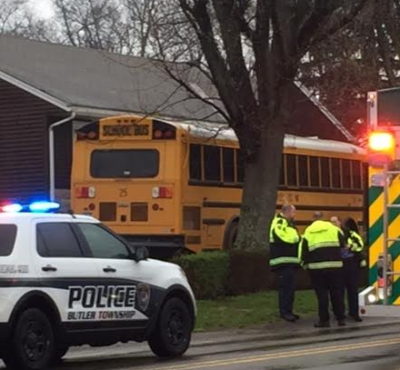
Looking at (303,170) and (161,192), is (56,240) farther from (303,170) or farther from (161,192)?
(303,170)

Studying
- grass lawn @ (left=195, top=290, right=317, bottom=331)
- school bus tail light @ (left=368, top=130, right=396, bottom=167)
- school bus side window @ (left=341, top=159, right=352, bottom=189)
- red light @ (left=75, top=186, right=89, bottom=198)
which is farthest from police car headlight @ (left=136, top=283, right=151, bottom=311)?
school bus side window @ (left=341, top=159, right=352, bottom=189)

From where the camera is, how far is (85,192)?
25.2 meters

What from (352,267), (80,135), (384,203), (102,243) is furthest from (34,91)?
(384,203)

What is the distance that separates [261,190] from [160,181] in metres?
2.20

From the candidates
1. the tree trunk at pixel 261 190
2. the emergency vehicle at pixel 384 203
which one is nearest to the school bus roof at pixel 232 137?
the tree trunk at pixel 261 190


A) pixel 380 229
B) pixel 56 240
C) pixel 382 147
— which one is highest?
pixel 382 147

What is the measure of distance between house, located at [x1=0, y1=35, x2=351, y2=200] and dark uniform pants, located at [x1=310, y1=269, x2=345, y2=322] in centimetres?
1335

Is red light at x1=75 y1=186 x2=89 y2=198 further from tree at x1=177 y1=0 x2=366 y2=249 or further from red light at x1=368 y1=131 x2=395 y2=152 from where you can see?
red light at x1=368 y1=131 x2=395 y2=152

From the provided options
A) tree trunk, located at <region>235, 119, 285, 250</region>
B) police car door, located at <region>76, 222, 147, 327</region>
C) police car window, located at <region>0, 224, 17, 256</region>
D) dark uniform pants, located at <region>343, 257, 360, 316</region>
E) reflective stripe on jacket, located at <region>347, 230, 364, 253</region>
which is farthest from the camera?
tree trunk, located at <region>235, 119, 285, 250</region>

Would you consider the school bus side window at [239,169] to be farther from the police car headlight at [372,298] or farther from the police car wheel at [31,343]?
the police car wheel at [31,343]

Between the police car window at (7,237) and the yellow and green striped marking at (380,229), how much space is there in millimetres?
3985

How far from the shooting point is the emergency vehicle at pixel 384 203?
42.2ft

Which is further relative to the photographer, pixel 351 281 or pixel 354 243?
pixel 354 243

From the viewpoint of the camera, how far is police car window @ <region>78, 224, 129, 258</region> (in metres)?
13.3
